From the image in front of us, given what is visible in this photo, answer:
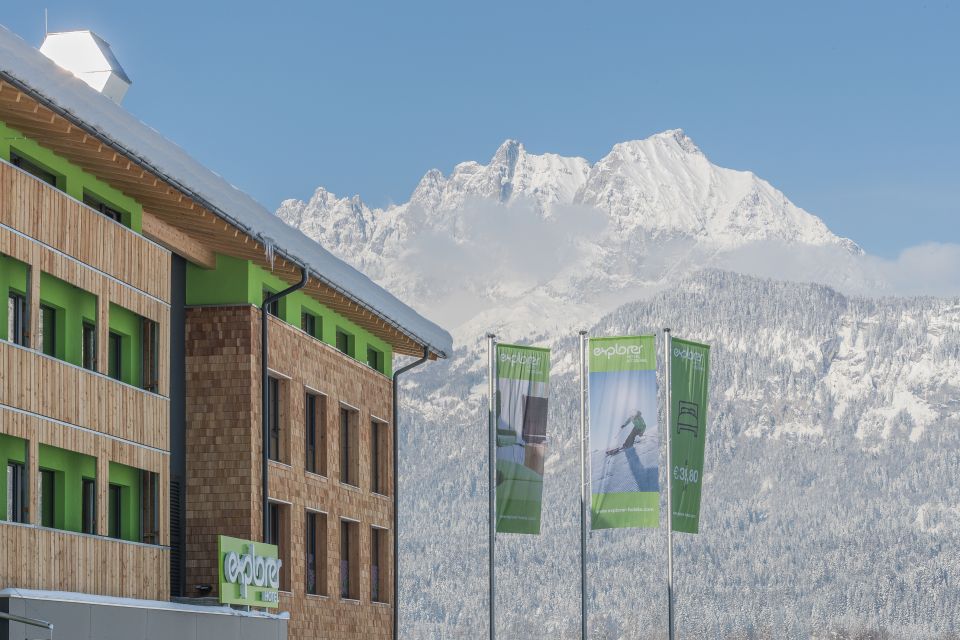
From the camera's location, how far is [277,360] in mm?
33781

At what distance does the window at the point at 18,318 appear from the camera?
24219 mm

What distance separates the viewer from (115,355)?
28000 mm

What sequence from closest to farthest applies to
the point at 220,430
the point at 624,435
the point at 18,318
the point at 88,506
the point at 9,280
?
1. the point at 9,280
2. the point at 18,318
3. the point at 88,506
4. the point at 220,430
5. the point at 624,435

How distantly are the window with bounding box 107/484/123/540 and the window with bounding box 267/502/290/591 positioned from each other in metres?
6.42

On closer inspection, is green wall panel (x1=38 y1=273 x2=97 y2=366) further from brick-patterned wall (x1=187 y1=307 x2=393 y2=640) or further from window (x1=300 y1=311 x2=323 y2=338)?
window (x1=300 y1=311 x2=323 y2=338)

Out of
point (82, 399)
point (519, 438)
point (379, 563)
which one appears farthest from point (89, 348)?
point (519, 438)

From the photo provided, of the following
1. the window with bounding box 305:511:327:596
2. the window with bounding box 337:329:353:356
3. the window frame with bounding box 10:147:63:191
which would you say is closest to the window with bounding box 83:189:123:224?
the window frame with bounding box 10:147:63:191

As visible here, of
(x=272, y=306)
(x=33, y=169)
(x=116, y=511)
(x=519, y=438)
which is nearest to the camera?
(x=33, y=169)

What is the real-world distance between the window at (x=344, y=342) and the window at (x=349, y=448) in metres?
1.45

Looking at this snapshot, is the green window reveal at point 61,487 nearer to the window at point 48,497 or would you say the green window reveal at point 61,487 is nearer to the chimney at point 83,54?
the window at point 48,497

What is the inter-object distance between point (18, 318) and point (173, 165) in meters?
3.82

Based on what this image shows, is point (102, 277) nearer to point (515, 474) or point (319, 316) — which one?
point (319, 316)

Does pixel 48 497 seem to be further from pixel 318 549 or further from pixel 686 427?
pixel 686 427

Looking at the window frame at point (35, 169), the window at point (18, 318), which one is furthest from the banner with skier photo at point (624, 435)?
the window at point (18, 318)
